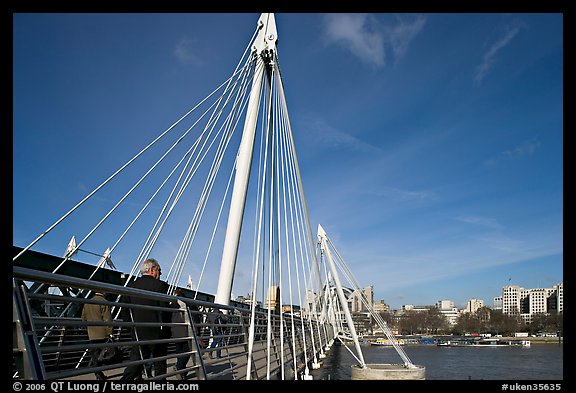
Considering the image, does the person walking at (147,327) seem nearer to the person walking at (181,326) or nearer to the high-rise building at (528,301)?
the person walking at (181,326)

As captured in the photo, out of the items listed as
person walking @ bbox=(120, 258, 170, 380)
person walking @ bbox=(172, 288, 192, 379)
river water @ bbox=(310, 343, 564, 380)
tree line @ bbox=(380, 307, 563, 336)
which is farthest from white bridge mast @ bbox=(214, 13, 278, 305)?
tree line @ bbox=(380, 307, 563, 336)

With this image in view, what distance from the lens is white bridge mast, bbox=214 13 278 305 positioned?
9.91 meters

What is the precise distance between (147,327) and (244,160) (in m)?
6.58

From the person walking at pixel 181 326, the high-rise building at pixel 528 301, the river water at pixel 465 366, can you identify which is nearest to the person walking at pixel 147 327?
the person walking at pixel 181 326

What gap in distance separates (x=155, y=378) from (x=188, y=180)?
7.15 m

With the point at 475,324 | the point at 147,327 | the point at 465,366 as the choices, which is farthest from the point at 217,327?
the point at 475,324

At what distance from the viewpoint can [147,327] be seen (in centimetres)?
433

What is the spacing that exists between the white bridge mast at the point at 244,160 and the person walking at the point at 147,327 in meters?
4.98

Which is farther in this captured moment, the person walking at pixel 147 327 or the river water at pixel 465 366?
the river water at pixel 465 366

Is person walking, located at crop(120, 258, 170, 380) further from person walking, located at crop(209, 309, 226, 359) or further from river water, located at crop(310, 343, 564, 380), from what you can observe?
river water, located at crop(310, 343, 564, 380)

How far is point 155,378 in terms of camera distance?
3947 mm

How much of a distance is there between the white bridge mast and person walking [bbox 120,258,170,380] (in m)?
4.98

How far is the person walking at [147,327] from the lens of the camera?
4125 millimetres
